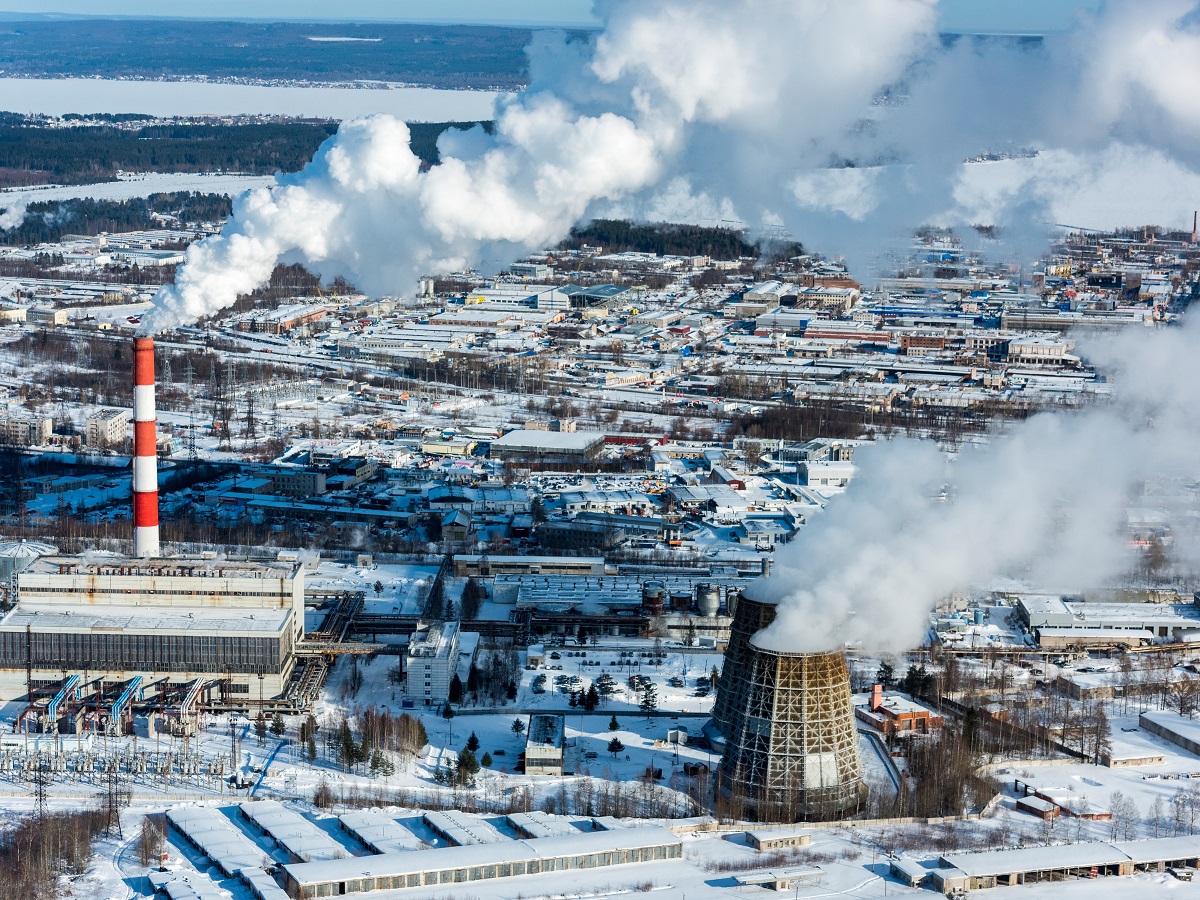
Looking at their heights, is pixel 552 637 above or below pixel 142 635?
below

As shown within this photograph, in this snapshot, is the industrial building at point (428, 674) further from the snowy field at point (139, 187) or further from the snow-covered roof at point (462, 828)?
the snowy field at point (139, 187)

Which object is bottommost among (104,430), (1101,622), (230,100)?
(1101,622)

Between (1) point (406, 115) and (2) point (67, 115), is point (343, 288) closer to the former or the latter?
(1) point (406, 115)

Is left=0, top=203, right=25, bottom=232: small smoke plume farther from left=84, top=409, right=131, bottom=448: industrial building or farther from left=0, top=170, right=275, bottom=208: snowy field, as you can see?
left=84, top=409, right=131, bottom=448: industrial building

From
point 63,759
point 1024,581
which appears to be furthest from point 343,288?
point 63,759

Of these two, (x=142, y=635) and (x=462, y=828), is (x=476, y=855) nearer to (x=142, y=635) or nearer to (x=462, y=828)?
(x=462, y=828)

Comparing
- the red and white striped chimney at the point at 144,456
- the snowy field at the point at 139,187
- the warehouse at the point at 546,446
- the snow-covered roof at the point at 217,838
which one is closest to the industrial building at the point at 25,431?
the warehouse at the point at 546,446

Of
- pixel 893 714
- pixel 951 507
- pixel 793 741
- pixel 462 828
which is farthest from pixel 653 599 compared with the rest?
pixel 462 828
